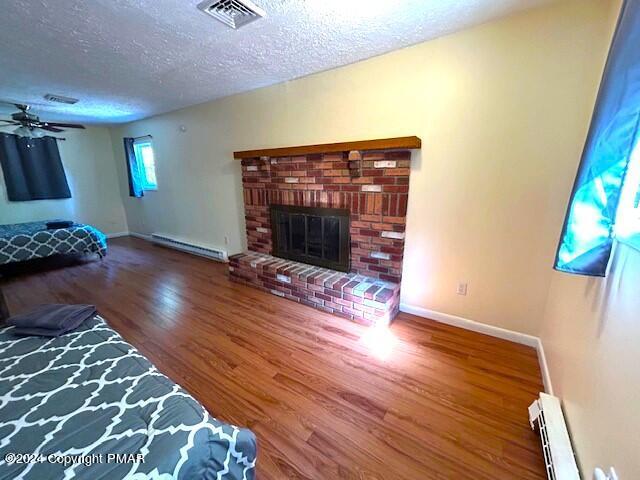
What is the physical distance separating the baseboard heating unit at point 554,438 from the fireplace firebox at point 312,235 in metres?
1.69

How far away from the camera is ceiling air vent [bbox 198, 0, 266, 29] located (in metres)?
1.49

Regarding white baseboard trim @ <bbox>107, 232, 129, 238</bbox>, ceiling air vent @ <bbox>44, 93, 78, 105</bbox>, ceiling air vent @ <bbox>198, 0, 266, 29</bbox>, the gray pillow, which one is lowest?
white baseboard trim @ <bbox>107, 232, 129, 238</bbox>

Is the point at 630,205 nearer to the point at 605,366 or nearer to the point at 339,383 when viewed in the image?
the point at 605,366

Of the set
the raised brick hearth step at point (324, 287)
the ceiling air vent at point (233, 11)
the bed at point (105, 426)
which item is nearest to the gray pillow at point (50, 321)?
the bed at point (105, 426)

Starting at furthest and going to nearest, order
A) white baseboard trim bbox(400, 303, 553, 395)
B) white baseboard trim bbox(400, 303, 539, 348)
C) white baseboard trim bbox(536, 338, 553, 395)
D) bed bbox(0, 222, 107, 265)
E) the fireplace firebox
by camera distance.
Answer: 1. bed bbox(0, 222, 107, 265)
2. the fireplace firebox
3. white baseboard trim bbox(400, 303, 539, 348)
4. white baseboard trim bbox(400, 303, 553, 395)
5. white baseboard trim bbox(536, 338, 553, 395)

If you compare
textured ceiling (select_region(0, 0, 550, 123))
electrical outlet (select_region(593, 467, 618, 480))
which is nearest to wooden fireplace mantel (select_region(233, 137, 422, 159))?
textured ceiling (select_region(0, 0, 550, 123))

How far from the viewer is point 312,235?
2.85 m

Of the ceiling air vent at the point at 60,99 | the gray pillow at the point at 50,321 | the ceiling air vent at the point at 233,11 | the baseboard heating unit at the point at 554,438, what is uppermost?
the ceiling air vent at the point at 233,11

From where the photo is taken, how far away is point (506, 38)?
5.57ft

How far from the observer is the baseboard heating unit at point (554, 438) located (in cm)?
100

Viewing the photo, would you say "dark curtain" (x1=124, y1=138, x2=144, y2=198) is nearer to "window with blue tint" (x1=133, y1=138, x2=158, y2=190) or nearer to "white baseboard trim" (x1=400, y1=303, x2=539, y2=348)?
"window with blue tint" (x1=133, y1=138, x2=158, y2=190)

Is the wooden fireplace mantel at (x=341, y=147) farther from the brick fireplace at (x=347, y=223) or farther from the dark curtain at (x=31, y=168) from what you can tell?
the dark curtain at (x=31, y=168)

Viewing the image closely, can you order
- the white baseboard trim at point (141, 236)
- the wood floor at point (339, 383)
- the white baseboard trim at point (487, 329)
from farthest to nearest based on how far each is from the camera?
the white baseboard trim at point (141, 236) < the white baseboard trim at point (487, 329) < the wood floor at point (339, 383)

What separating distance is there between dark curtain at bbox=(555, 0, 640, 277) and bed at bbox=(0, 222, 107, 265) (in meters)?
5.38
